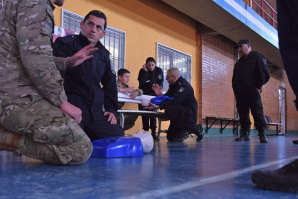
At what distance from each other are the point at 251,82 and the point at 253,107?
45 cm

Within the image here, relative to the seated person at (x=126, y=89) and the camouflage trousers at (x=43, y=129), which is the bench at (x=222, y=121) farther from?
the camouflage trousers at (x=43, y=129)

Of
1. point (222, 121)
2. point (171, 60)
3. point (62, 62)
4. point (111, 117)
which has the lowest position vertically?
point (222, 121)

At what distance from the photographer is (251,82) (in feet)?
18.7

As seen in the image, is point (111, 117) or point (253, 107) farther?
point (253, 107)

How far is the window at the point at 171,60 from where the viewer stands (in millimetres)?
8547

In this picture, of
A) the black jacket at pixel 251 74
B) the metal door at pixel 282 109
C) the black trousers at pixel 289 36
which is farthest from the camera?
the metal door at pixel 282 109

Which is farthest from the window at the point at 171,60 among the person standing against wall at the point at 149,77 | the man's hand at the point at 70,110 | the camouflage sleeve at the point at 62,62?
the man's hand at the point at 70,110

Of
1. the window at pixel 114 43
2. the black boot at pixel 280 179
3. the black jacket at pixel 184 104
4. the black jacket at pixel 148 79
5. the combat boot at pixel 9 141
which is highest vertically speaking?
the window at pixel 114 43

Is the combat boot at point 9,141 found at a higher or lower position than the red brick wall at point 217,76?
lower

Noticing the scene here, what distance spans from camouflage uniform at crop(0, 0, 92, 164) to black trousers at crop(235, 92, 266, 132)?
4414 mm

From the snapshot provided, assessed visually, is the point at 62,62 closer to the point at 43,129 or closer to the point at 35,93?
the point at 35,93

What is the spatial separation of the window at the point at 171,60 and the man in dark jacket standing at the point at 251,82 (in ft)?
9.41

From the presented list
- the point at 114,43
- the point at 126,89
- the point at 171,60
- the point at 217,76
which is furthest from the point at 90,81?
the point at 217,76

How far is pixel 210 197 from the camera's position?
1.19m
